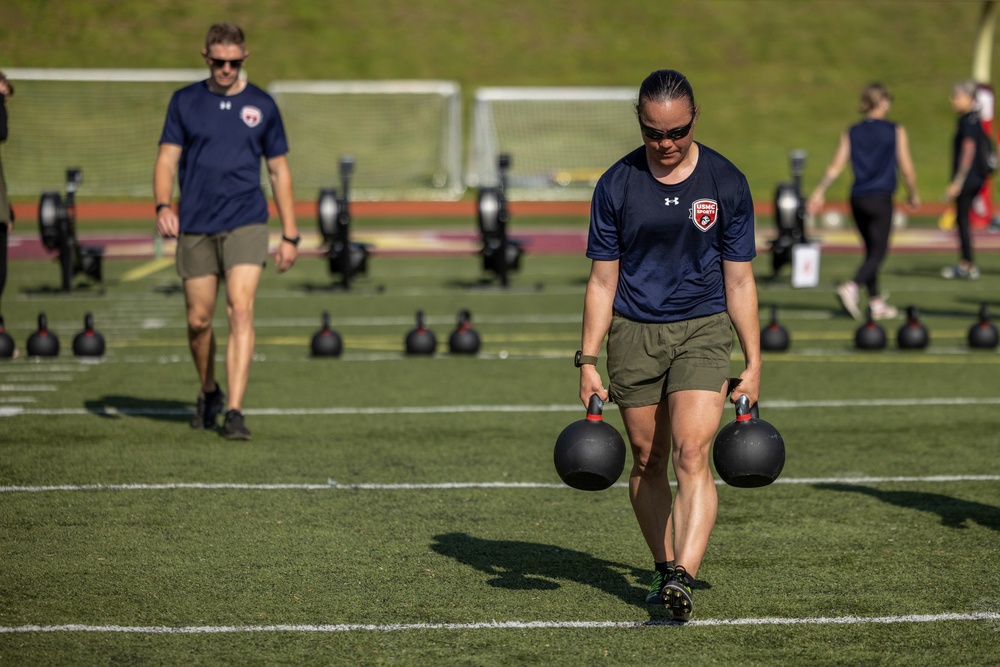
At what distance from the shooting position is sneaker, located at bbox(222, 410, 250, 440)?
892cm

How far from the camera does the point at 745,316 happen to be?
5383mm

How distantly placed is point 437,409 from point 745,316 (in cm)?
508


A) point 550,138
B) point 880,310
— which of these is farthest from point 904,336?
point 550,138

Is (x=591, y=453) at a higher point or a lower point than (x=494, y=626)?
higher

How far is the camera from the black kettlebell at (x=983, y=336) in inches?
504

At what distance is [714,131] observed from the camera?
4459 cm

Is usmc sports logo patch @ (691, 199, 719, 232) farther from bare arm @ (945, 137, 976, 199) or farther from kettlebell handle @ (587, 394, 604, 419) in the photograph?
bare arm @ (945, 137, 976, 199)

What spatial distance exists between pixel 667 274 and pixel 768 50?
47.3 metres

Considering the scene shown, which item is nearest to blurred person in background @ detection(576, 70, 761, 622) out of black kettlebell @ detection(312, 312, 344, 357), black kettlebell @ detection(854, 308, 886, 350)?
black kettlebell @ detection(312, 312, 344, 357)

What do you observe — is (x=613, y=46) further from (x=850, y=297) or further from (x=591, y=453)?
(x=591, y=453)

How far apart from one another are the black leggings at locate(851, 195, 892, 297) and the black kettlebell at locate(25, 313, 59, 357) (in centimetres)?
788

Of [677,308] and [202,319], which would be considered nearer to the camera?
[677,308]

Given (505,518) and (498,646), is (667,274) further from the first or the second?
(505,518)

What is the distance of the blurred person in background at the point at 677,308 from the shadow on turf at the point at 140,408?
503 cm
